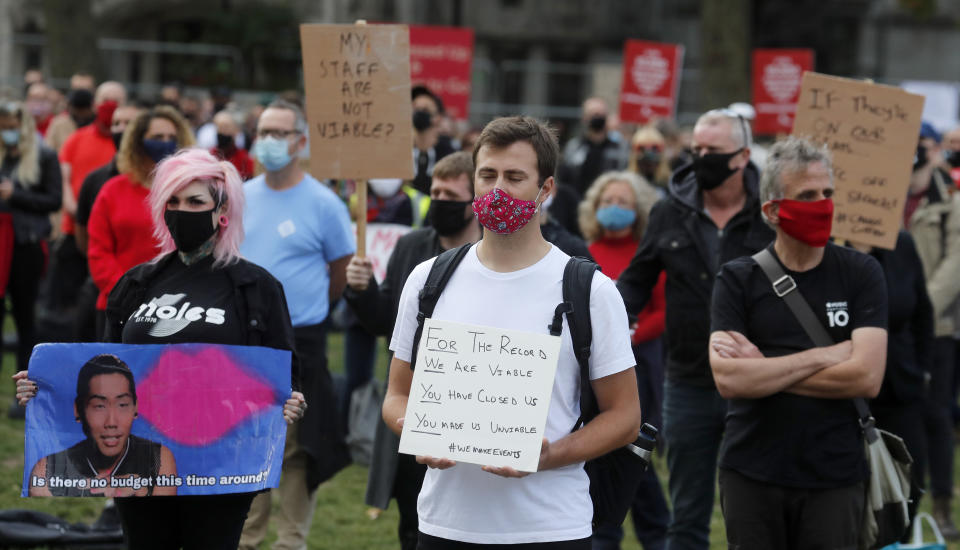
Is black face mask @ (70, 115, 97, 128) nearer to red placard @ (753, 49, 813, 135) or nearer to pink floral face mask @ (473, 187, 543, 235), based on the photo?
red placard @ (753, 49, 813, 135)

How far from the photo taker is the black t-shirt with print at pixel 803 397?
4.64m

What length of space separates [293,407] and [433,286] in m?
1.05

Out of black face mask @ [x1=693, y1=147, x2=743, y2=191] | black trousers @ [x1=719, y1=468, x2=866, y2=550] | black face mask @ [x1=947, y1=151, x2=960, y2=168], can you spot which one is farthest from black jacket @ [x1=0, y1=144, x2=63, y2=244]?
black face mask @ [x1=947, y1=151, x2=960, y2=168]

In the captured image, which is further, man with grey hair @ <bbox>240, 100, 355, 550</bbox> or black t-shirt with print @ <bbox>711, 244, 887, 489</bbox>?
man with grey hair @ <bbox>240, 100, 355, 550</bbox>

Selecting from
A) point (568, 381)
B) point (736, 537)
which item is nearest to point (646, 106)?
point (736, 537)

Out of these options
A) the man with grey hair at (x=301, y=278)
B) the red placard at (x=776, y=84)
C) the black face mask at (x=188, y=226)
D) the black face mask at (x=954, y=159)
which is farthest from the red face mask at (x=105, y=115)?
the red placard at (x=776, y=84)

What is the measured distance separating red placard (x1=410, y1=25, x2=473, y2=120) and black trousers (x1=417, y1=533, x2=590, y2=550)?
10687 millimetres

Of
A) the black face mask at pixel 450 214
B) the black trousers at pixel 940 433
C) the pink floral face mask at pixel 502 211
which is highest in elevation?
the pink floral face mask at pixel 502 211

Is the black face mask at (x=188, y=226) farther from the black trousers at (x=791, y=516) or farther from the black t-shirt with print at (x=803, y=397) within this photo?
the black trousers at (x=791, y=516)

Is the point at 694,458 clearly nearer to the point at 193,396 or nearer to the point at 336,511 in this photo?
the point at 193,396

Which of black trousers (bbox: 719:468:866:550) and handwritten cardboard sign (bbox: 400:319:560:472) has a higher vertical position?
handwritten cardboard sign (bbox: 400:319:560:472)

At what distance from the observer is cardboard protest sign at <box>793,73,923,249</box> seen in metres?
5.90

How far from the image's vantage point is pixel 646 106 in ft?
53.9

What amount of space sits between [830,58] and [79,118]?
25915mm
